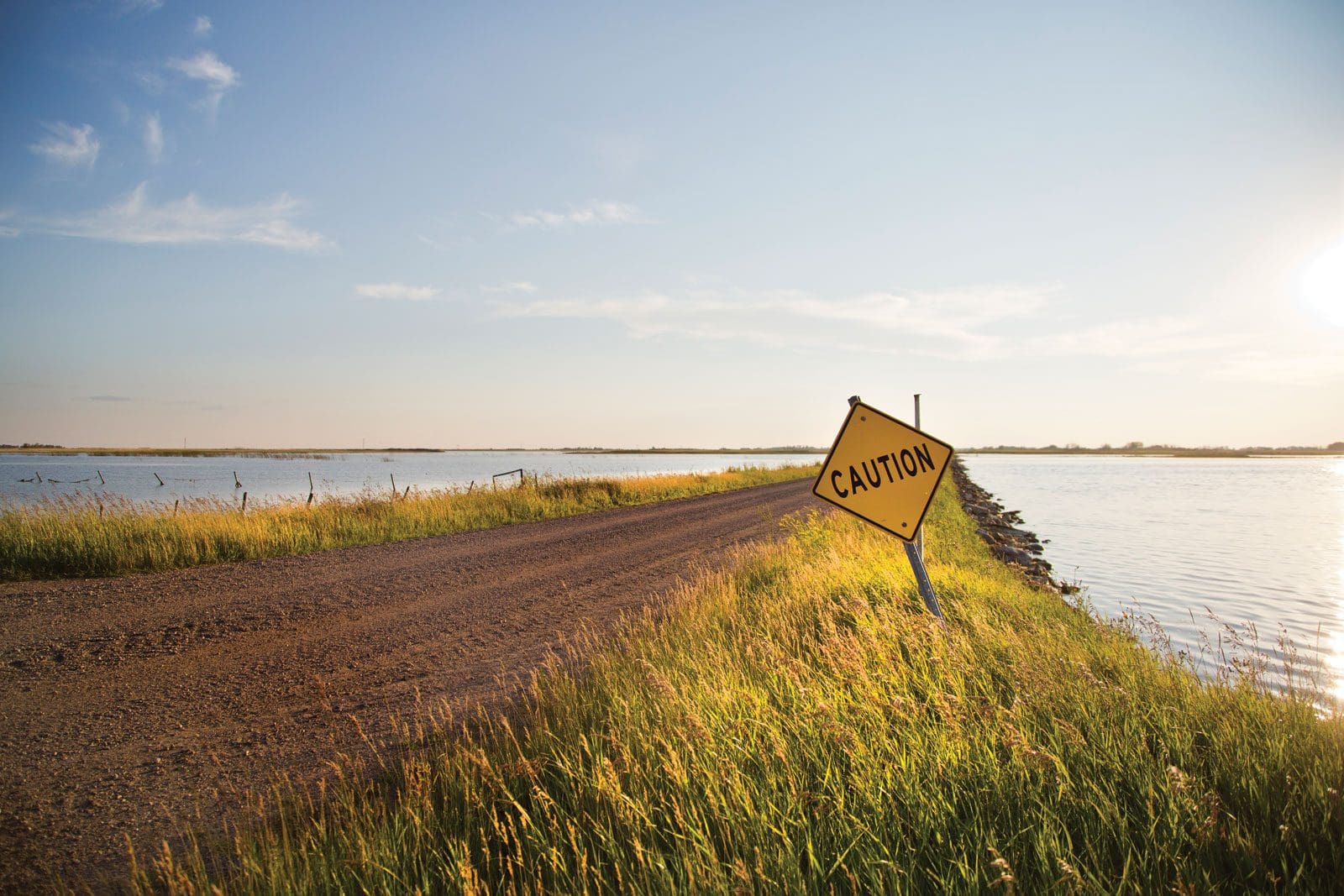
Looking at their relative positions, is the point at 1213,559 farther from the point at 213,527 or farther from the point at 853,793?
the point at 213,527

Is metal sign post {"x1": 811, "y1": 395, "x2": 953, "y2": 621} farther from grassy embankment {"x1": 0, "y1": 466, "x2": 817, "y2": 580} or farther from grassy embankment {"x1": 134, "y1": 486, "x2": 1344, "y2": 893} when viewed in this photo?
grassy embankment {"x1": 0, "y1": 466, "x2": 817, "y2": 580}

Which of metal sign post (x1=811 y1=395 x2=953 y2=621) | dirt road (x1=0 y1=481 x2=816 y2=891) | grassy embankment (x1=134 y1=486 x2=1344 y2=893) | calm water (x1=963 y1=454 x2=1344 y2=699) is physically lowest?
calm water (x1=963 y1=454 x2=1344 y2=699)

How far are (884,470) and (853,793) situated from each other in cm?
246

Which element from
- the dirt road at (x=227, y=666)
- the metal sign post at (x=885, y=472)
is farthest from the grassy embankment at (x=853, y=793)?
the metal sign post at (x=885, y=472)

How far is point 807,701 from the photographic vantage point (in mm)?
3783

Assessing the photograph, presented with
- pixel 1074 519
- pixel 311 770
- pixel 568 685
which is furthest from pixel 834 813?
pixel 1074 519

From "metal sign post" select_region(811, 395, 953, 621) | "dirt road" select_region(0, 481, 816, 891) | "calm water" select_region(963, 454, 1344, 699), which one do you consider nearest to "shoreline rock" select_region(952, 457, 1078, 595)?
"calm water" select_region(963, 454, 1344, 699)

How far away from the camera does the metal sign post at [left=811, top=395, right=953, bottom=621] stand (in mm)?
4613

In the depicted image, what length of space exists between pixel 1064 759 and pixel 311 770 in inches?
180

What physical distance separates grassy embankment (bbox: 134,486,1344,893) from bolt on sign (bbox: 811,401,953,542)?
0.95m

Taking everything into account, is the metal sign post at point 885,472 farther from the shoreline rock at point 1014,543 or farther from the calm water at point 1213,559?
the shoreline rock at point 1014,543

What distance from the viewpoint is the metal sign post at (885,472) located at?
15.1ft

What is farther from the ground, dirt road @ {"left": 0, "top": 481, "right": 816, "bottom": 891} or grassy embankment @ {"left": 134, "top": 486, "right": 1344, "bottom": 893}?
grassy embankment @ {"left": 134, "top": 486, "right": 1344, "bottom": 893}

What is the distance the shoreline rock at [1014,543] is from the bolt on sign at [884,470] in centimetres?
818
